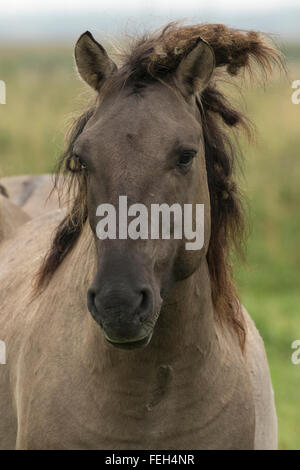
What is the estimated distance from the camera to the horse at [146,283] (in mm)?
3051

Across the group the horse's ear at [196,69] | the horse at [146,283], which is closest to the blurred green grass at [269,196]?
the horse at [146,283]

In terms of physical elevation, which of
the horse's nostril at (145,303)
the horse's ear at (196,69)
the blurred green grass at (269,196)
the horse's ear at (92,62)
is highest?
the blurred green grass at (269,196)

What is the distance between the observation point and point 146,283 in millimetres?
2895

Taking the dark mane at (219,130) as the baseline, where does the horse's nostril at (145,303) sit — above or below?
below

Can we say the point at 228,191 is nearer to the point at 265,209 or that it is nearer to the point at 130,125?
the point at 130,125

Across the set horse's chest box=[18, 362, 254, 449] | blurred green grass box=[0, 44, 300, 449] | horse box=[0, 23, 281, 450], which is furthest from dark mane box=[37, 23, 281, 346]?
horse's chest box=[18, 362, 254, 449]

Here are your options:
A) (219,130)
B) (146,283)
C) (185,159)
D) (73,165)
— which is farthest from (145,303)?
(219,130)

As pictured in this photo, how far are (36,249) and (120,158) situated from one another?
1769 millimetres

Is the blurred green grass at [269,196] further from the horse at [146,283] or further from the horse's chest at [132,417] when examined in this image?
the horse's chest at [132,417]

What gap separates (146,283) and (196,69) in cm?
103

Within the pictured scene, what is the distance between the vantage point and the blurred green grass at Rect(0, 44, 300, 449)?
895cm

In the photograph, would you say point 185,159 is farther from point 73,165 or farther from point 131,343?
point 131,343

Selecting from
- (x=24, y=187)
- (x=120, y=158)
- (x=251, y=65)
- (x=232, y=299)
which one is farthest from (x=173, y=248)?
(x=24, y=187)

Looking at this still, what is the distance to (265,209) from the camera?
48.8 feet
